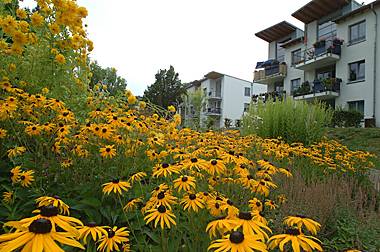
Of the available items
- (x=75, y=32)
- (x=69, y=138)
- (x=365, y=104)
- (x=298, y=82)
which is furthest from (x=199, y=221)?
(x=298, y=82)

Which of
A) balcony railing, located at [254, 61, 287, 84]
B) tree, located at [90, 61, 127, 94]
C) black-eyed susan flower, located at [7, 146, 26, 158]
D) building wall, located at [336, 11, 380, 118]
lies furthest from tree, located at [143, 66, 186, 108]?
black-eyed susan flower, located at [7, 146, 26, 158]

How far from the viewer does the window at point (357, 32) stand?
18156 mm

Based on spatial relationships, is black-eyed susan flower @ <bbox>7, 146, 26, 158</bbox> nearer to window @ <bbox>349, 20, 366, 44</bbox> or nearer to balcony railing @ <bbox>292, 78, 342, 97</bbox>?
balcony railing @ <bbox>292, 78, 342, 97</bbox>

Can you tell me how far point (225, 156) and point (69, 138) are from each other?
1241 millimetres

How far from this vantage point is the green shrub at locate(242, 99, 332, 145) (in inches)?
275

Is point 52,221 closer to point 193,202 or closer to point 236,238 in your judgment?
point 236,238

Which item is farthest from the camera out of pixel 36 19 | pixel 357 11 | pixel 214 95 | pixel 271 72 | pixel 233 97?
pixel 214 95

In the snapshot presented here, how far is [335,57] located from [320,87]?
1937 millimetres

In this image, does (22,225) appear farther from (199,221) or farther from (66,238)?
(199,221)

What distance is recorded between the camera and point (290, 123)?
23.3 feet

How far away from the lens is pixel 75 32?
3.54 metres

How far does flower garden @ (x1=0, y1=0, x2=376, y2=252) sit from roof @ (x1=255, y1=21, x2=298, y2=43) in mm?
22213

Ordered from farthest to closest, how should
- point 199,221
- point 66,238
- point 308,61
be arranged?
1. point 308,61
2. point 199,221
3. point 66,238

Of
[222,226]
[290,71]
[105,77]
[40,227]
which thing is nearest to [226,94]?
[290,71]
